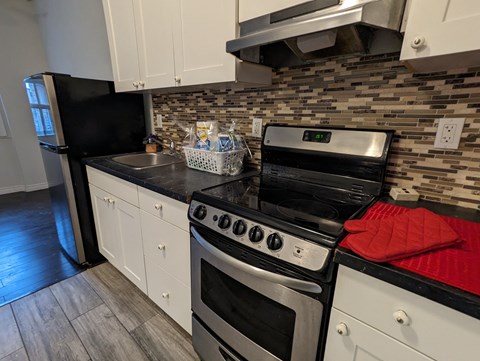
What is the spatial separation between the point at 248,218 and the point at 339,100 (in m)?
0.74

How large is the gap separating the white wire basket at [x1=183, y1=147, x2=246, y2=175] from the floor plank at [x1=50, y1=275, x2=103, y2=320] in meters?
1.18

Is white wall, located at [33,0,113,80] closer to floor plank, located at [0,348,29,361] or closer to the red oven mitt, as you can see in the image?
floor plank, located at [0,348,29,361]

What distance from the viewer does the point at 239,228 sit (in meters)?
0.85

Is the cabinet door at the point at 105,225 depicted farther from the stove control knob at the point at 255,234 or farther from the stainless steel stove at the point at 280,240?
the stove control knob at the point at 255,234

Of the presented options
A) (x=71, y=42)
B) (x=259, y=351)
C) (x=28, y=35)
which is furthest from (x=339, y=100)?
(x=28, y=35)

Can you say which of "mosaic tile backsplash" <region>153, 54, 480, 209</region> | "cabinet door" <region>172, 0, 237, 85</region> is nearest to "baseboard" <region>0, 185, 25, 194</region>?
"cabinet door" <region>172, 0, 237, 85</region>

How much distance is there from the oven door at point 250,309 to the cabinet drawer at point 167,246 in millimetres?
102

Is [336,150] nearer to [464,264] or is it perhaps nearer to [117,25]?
[464,264]

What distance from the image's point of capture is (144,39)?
1495 mm

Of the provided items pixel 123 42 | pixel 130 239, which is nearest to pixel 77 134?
pixel 123 42

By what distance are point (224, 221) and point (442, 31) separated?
0.87m

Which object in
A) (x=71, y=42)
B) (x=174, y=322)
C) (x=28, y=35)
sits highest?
(x=28, y=35)

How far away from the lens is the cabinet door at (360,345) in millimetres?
614

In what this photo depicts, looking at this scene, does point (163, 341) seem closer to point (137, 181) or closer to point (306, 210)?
point (137, 181)
